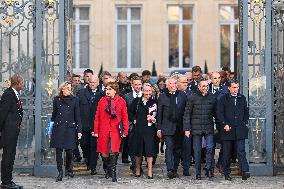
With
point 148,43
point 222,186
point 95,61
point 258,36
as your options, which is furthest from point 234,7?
point 222,186

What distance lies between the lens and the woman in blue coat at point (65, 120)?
14328 mm

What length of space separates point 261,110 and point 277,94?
43 centimetres

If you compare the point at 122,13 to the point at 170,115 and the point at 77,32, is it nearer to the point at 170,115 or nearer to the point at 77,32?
the point at 77,32

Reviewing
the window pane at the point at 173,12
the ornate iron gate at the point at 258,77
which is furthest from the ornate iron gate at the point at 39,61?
the window pane at the point at 173,12

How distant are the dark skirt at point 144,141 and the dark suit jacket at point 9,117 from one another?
2.49m

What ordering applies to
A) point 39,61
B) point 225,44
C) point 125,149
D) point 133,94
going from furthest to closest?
1. point 225,44
2. point 125,149
3. point 133,94
4. point 39,61

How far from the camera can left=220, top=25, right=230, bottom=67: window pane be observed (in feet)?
97.3

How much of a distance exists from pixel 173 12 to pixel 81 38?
139 inches

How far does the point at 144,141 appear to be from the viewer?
585 inches

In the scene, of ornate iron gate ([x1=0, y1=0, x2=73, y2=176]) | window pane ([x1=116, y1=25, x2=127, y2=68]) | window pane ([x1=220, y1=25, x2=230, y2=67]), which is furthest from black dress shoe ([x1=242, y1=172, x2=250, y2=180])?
window pane ([x1=116, y1=25, x2=127, y2=68])

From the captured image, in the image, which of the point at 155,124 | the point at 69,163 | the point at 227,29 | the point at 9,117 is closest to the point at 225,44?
the point at 227,29

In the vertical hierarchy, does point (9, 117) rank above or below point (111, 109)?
below

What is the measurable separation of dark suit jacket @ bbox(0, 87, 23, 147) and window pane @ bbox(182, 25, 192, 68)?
17142mm

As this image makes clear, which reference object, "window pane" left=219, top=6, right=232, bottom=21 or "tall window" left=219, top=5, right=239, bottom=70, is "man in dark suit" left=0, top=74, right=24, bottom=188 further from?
"window pane" left=219, top=6, right=232, bottom=21
